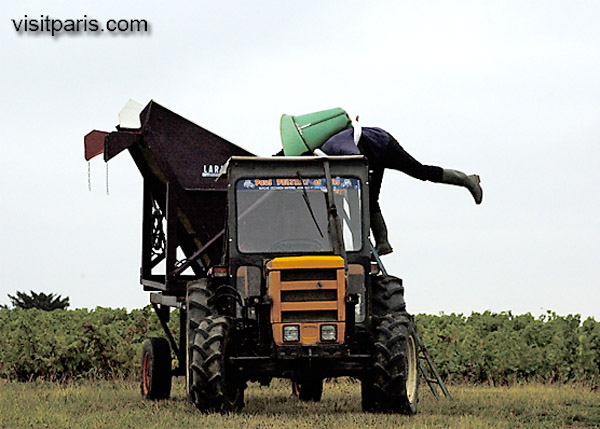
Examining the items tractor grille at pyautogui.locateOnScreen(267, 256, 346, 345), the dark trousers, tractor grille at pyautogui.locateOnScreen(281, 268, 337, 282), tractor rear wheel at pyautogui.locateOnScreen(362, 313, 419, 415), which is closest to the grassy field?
tractor rear wheel at pyautogui.locateOnScreen(362, 313, 419, 415)

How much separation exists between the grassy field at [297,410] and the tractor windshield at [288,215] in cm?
193

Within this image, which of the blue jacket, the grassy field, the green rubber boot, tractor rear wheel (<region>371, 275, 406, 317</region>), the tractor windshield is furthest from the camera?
the green rubber boot

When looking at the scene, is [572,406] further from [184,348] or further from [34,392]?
[34,392]

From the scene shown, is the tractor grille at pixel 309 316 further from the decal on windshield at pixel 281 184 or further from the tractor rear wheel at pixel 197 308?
the decal on windshield at pixel 281 184

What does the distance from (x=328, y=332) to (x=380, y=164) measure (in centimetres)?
374

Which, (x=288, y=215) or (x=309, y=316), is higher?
(x=288, y=215)

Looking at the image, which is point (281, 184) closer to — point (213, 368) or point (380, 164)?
point (213, 368)

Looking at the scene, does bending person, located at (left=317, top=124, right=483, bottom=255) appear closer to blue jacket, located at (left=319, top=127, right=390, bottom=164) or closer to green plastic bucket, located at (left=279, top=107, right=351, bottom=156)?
blue jacket, located at (left=319, top=127, right=390, bottom=164)

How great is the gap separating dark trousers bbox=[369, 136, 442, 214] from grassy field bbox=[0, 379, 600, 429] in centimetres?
308

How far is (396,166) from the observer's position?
13438mm

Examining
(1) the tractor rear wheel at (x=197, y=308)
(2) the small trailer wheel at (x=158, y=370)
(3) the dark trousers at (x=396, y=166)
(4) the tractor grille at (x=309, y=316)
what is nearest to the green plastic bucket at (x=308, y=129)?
(3) the dark trousers at (x=396, y=166)

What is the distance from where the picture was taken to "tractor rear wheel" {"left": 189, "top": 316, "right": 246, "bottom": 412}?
33.5 feet

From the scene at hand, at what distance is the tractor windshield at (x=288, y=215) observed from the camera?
36.4ft

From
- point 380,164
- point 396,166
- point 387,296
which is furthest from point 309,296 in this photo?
point 396,166
